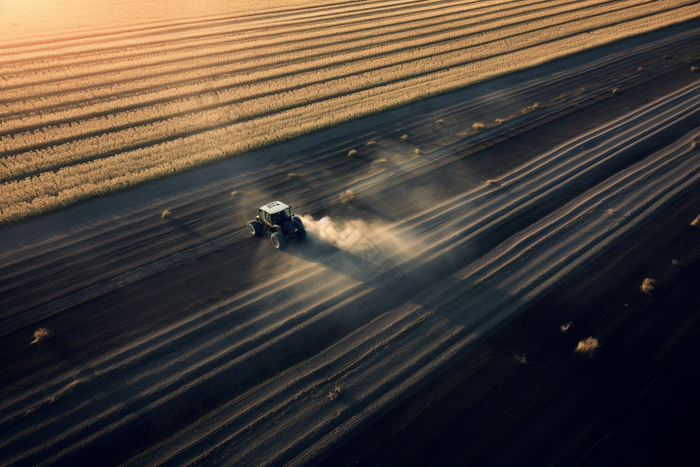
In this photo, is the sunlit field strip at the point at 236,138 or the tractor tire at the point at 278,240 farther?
the sunlit field strip at the point at 236,138

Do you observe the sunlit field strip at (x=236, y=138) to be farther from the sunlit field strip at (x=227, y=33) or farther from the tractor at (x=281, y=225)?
the sunlit field strip at (x=227, y=33)

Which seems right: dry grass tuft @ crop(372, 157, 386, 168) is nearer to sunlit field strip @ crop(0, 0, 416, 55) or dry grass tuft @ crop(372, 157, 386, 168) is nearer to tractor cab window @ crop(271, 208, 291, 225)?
tractor cab window @ crop(271, 208, 291, 225)

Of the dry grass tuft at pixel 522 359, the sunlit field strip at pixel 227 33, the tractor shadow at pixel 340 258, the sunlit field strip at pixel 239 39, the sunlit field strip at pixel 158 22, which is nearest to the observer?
the dry grass tuft at pixel 522 359

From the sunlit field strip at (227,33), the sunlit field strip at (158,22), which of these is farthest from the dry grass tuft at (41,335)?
the sunlit field strip at (158,22)

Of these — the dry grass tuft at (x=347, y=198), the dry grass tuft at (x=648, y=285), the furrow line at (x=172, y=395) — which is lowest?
the dry grass tuft at (x=648, y=285)

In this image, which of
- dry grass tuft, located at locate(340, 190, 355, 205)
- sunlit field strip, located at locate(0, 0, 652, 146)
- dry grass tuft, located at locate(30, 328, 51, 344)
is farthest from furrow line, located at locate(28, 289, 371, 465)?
sunlit field strip, located at locate(0, 0, 652, 146)

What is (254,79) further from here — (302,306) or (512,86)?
(302,306)

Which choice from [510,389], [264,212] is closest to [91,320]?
[264,212]
